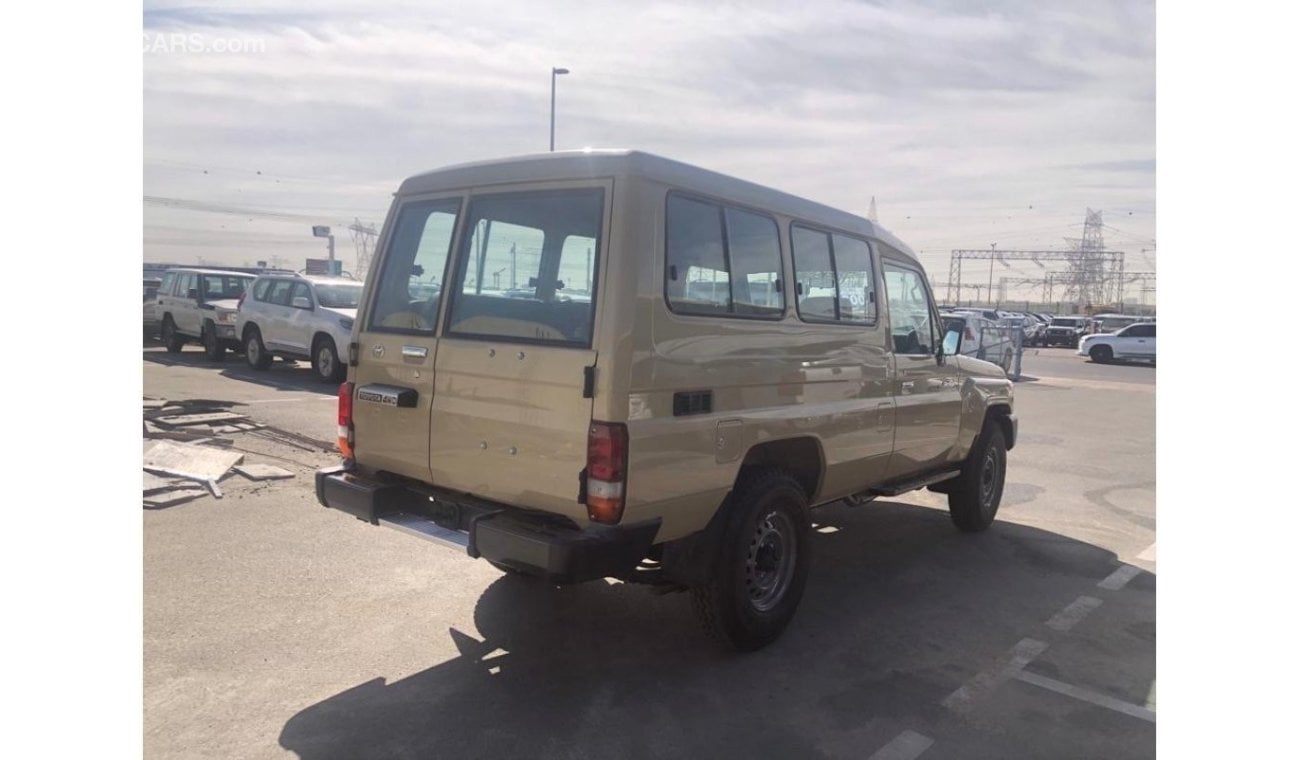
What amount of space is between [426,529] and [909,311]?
11.3 ft

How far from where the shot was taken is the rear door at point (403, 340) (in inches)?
168

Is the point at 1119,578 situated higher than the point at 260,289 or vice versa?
the point at 260,289

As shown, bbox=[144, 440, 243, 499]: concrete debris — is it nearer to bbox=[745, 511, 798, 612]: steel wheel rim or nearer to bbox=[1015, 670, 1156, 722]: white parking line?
bbox=[745, 511, 798, 612]: steel wheel rim

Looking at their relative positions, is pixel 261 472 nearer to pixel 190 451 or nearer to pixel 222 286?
pixel 190 451

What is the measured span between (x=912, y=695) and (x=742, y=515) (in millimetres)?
1102

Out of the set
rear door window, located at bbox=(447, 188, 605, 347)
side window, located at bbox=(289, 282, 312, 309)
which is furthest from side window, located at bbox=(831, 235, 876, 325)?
side window, located at bbox=(289, 282, 312, 309)

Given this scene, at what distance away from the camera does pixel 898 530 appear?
691cm

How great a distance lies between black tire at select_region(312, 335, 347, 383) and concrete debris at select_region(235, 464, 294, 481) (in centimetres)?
663

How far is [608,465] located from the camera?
141 inches

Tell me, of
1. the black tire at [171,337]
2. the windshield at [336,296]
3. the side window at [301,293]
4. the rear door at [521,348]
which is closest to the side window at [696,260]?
the rear door at [521,348]

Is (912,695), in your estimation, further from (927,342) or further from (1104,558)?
(1104,558)

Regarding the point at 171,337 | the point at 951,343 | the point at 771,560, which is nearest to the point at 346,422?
the point at 771,560

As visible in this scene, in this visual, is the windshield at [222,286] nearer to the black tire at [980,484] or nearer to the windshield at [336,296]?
the windshield at [336,296]

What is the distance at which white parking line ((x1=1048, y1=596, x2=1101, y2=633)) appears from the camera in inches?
195
